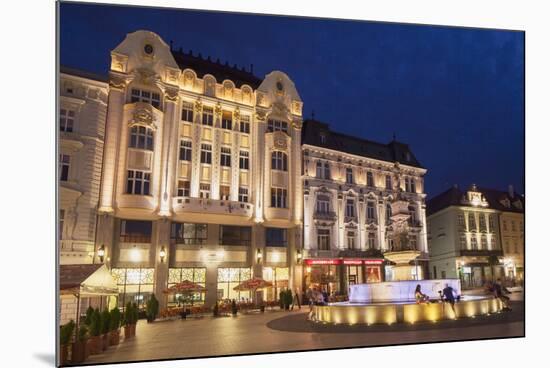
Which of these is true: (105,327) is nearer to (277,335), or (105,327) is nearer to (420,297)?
(277,335)

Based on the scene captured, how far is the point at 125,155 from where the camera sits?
1759 centimetres

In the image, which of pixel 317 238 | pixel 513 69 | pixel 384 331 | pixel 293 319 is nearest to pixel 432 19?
pixel 513 69

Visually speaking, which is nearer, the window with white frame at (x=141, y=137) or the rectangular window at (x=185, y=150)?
the window with white frame at (x=141, y=137)

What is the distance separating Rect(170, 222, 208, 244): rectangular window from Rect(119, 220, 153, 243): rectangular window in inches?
38.7

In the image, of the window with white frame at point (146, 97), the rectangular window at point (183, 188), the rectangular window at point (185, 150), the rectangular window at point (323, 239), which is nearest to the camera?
the window with white frame at point (146, 97)

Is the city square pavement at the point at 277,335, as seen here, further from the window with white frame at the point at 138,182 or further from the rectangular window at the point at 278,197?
the rectangular window at the point at 278,197

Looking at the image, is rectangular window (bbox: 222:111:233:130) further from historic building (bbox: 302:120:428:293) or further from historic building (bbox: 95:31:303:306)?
historic building (bbox: 302:120:428:293)

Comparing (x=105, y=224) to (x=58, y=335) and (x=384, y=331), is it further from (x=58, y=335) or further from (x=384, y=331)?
(x=384, y=331)

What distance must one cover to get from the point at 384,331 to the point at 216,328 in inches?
211

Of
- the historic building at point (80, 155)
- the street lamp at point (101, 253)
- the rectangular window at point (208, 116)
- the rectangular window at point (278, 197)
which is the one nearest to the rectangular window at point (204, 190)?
the rectangular window at point (208, 116)

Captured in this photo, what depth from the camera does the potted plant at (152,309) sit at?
1560 cm

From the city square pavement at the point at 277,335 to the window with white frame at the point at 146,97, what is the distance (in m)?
9.18

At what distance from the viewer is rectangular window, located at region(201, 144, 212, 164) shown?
19623mm

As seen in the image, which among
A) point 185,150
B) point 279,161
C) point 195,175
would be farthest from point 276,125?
point 195,175
